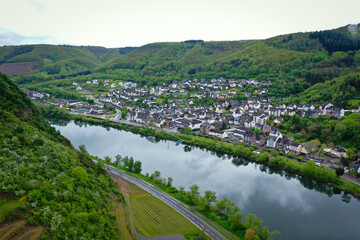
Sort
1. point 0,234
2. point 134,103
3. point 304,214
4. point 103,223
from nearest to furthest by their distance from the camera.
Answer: point 0,234
point 103,223
point 304,214
point 134,103

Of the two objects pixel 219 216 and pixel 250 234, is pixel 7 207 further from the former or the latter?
pixel 219 216

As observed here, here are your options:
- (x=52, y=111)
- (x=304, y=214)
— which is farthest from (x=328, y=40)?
(x=52, y=111)

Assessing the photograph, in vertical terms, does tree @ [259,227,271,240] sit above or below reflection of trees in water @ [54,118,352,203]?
above

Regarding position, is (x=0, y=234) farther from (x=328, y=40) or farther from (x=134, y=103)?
(x=328, y=40)

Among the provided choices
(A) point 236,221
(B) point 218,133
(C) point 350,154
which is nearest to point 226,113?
(B) point 218,133

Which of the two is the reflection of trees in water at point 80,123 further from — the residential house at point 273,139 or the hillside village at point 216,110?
the residential house at point 273,139

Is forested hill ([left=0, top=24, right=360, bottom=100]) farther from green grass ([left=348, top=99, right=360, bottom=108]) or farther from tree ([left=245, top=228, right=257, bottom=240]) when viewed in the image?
tree ([left=245, top=228, right=257, bottom=240])

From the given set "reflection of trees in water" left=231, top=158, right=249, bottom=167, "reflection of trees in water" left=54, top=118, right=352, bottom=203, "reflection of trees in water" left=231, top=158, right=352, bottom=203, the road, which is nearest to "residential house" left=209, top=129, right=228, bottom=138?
"reflection of trees in water" left=54, top=118, right=352, bottom=203
